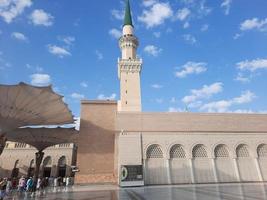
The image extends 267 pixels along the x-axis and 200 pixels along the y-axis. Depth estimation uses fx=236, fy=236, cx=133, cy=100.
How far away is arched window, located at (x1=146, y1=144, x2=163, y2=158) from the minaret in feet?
32.0

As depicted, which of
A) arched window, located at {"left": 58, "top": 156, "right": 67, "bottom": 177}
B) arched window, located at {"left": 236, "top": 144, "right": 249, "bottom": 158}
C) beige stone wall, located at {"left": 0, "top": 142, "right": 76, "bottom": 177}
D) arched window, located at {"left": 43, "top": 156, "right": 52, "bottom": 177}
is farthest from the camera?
arched window, located at {"left": 43, "top": 156, "right": 52, "bottom": 177}

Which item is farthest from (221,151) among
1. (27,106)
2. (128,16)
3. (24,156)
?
(24,156)

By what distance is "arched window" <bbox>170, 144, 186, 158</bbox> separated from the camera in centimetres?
2394

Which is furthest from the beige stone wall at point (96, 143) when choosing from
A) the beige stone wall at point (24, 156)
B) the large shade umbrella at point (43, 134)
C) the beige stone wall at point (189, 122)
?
the beige stone wall at point (24, 156)

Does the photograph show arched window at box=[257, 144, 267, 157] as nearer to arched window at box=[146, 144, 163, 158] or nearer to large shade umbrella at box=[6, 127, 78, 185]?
arched window at box=[146, 144, 163, 158]

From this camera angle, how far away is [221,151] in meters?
24.8

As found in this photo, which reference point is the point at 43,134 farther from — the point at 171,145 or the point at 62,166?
the point at 171,145

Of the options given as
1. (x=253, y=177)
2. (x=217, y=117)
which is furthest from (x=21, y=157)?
(x=253, y=177)

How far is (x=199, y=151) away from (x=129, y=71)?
16226mm

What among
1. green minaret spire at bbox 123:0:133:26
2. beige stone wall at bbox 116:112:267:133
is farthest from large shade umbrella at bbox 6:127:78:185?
green minaret spire at bbox 123:0:133:26

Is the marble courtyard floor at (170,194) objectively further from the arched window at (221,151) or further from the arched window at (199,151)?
the arched window at (221,151)

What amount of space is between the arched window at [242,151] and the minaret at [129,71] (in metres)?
13.5

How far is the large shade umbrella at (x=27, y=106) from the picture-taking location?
16.2 m

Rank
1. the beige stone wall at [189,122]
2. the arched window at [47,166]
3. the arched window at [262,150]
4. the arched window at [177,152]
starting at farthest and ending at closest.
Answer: the arched window at [47,166] → the arched window at [262,150] → the beige stone wall at [189,122] → the arched window at [177,152]
